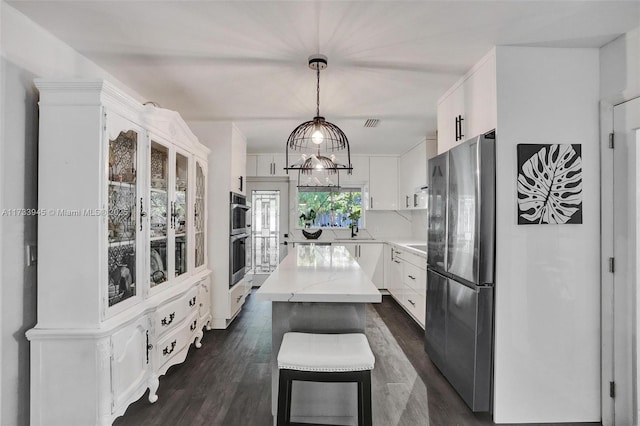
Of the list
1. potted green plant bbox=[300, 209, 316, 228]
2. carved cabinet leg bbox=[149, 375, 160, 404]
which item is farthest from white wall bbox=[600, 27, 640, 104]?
potted green plant bbox=[300, 209, 316, 228]

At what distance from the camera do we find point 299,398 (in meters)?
2.02

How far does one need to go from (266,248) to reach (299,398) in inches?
170

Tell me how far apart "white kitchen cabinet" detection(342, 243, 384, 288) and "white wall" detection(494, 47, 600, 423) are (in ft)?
11.4

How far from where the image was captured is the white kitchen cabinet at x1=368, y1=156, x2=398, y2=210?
5.97 meters

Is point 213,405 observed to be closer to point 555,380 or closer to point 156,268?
point 156,268

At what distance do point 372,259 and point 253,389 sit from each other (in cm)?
346

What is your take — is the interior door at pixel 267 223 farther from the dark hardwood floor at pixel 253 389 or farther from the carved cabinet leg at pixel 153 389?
the carved cabinet leg at pixel 153 389

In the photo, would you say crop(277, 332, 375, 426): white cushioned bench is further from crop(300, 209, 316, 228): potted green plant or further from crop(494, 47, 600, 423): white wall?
crop(300, 209, 316, 228): potted green plant

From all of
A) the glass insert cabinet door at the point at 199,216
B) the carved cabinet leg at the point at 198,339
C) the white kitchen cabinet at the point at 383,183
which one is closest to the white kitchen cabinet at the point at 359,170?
the white kitchen cabinet at the point at 383,183

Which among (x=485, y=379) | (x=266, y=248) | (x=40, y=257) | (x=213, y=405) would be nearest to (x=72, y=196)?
(x=40, y=257)

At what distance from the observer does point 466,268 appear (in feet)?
7.88

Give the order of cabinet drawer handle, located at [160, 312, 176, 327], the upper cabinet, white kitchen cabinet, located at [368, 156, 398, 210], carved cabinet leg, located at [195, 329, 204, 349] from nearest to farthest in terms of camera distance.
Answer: the upper cabinet < cabinet drawer handle, located at [160, 312, 176, 327] < carved cabinet leg, located at [195, 329, 204, 349] < white kitchen cabinet, located at [368, 156, 398, 210]

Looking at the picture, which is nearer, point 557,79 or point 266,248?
point 557,79

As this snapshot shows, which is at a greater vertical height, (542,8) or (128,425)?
(542,8)
